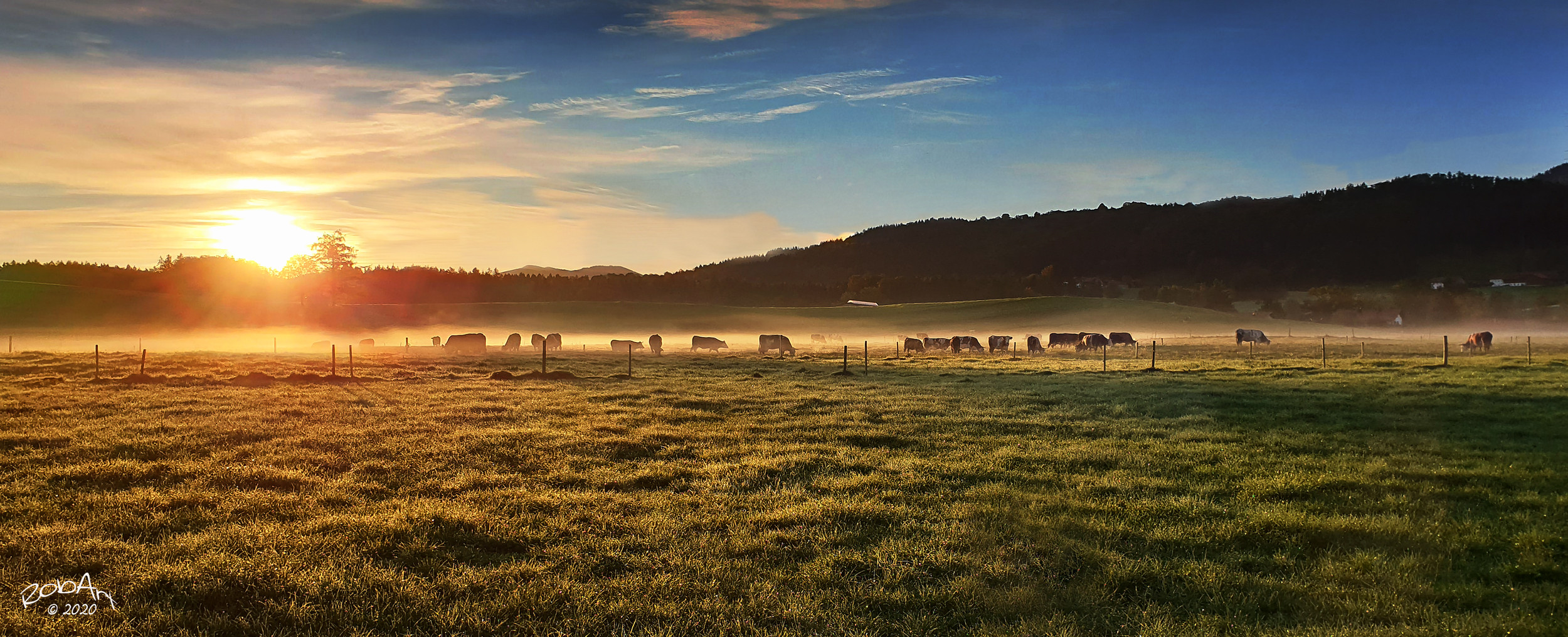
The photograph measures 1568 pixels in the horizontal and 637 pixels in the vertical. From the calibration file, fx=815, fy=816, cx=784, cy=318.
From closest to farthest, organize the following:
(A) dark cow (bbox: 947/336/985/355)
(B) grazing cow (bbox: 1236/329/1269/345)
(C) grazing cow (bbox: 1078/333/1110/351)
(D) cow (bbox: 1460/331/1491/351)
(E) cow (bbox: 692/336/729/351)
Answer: (D) cow (bbox: 1460/331/1491/351)
(C) grazing cow (bbox: 1078/333/1110/351)
(A) dark cow (bbox: 947/336/985/355)
(B) grazing cow (bbox: 1236/329/1269/345)
(E) cow (bbox: 692/336/729/351)

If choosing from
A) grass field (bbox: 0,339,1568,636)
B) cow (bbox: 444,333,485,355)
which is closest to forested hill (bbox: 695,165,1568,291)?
cow (bbox: 444,333,485,355)

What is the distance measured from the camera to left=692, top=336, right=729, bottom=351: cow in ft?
189

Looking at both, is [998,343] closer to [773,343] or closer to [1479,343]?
[773,343]

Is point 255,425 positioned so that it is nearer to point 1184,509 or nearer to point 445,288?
point 1184,509

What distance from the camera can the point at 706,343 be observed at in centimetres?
5938

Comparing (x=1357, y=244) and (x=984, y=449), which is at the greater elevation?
(x=1357, y=244)

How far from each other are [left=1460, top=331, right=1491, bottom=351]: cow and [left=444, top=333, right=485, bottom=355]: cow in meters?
58.0

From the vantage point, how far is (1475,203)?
167625mm

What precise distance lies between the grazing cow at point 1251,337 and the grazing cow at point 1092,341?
389 inches

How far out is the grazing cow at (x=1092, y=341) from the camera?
173ft

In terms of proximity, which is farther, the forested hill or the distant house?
the forested hill

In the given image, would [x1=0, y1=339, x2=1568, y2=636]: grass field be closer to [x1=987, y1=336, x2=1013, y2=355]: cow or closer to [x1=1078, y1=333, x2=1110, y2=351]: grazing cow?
[x1=1078, y1=333, x2=1110, y2=351]: grazing cow

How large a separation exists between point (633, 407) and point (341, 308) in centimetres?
9001

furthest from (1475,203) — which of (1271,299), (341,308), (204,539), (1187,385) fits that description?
(204,539)
